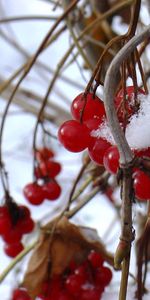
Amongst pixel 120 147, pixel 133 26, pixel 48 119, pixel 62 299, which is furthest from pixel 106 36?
pixel 120 147

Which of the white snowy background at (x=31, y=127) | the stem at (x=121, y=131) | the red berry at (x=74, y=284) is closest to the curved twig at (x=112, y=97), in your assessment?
the stem at (x=121, y=131)

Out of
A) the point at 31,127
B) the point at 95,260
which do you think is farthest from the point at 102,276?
the point at 31,127

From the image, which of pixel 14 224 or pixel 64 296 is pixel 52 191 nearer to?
pixel 14 224

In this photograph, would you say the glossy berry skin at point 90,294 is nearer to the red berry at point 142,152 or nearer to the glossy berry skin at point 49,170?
the glossy berry skin at point 49,170

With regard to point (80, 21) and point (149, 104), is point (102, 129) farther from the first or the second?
point (80, 21)

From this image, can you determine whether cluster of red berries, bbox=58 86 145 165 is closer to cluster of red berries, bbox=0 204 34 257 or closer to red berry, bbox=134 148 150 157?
red berry, bbox=134 148 150 157

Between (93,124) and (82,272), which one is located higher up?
(93,124)

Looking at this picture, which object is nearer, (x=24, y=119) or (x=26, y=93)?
(x=26, y=93)
